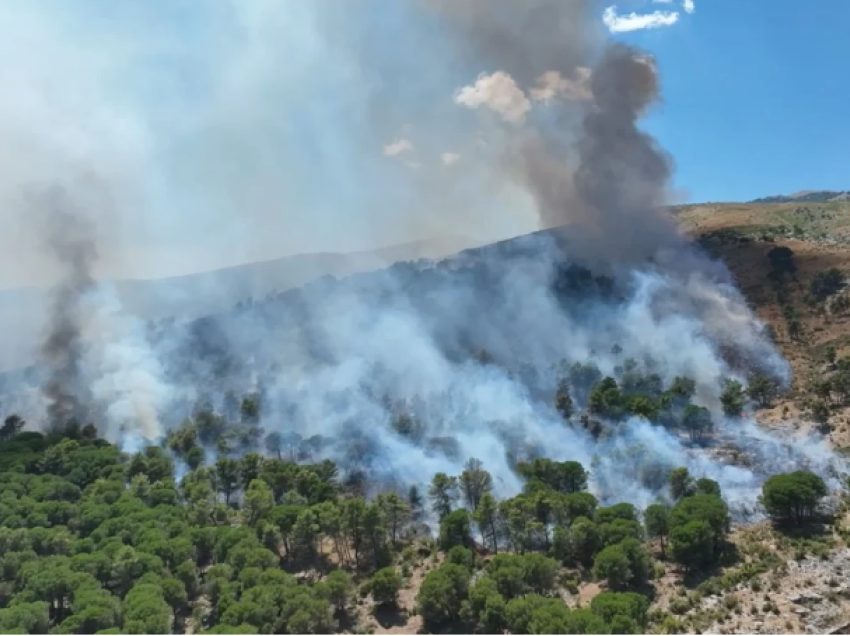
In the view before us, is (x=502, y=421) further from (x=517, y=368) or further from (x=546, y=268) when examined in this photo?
(x=546, y=268)

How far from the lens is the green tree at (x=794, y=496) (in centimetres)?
5559

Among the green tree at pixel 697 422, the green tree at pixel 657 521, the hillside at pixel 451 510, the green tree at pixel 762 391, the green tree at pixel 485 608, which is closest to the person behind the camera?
the green tree at pixel 485 608

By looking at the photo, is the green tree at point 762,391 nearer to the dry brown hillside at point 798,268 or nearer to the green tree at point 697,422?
the dry brown hillside at point 798,268

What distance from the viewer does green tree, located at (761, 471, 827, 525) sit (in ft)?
182

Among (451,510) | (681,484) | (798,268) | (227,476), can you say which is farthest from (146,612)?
(798,268)

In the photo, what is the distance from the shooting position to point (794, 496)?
55562mm

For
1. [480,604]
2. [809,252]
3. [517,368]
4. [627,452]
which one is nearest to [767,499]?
[627,452]

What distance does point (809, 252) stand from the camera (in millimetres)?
130750

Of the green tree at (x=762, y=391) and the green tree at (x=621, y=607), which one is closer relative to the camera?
the green tree at (x=621, y=607)

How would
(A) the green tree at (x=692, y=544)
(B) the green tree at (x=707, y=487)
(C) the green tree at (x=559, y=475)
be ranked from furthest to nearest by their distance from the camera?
(C) the green tree at (x=559, y=475)
(B) the green tree at (x=707, y=487)
(A) the green tree at (x=692, y=544)

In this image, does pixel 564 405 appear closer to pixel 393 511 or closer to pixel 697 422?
pixel 697 422

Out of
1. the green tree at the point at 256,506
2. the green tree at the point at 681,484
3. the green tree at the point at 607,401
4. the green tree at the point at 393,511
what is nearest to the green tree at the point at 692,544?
the green tree at the point at 681,484

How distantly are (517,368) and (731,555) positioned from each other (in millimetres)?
56870

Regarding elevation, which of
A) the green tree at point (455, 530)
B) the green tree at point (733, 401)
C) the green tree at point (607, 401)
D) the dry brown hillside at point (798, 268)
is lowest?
the green tree at point (455, 530)
